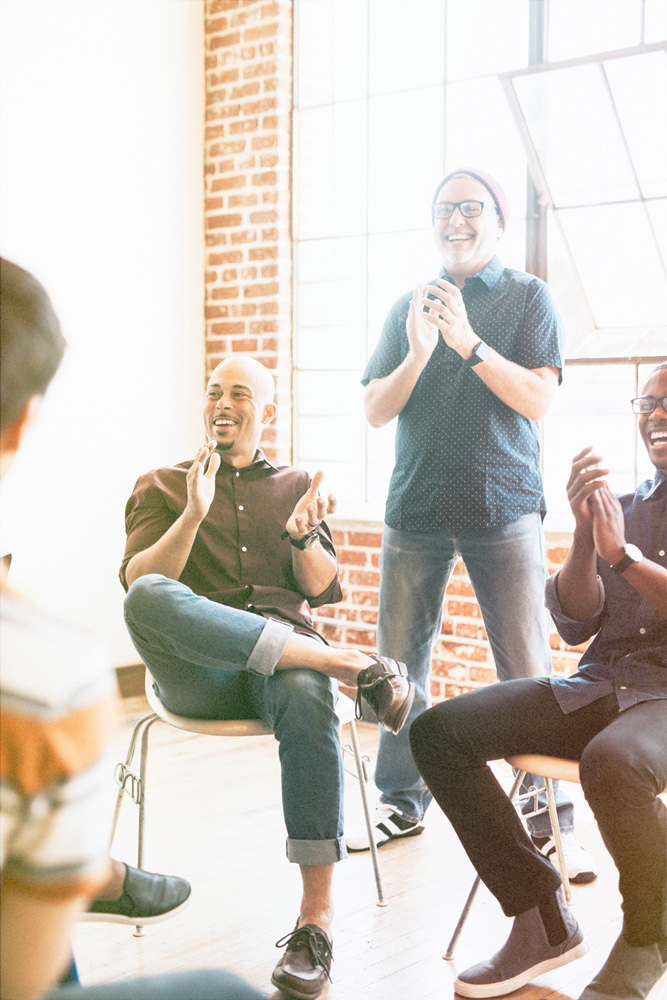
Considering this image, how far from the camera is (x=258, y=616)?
219 centimetres

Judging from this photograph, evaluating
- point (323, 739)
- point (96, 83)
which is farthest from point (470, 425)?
point (96, 83)

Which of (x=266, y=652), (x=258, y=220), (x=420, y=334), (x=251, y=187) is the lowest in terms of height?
(x=266, y=652)

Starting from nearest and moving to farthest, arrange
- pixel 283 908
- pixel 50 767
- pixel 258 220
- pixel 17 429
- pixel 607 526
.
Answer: pixel 50 767, pixel 17 429, pixel 607 526, pixel 283 908, pixel 258 220

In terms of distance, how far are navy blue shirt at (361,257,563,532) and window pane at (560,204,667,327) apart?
1010 millimetres

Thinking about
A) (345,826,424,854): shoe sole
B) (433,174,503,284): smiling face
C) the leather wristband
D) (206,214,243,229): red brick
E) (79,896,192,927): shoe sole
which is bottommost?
(345,826,424,854): shoe sole

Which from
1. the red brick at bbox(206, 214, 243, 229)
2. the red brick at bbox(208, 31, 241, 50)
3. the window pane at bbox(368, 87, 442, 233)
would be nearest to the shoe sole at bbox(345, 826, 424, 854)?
the window pane at bbox(368, 87, 442, 233)

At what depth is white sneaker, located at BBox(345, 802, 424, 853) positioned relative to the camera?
2.85 meters

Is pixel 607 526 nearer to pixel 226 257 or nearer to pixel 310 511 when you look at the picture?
pixel 310 511

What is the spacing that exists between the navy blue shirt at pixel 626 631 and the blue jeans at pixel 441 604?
2.00 ft

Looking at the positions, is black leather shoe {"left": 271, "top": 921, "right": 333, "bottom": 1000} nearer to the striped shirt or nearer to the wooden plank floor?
the wooden plank floor

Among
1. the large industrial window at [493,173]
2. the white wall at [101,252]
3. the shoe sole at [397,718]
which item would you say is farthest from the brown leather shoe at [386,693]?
the white wall at [101,252]

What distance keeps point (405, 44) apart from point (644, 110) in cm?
111

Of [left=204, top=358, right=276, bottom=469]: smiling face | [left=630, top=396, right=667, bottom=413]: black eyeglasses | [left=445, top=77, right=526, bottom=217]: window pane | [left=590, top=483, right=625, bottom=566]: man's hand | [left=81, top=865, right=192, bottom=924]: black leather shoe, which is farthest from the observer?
[left=445, top=77, right=526, bottom=217]: window pane

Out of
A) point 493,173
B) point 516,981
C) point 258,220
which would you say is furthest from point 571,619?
point 258,220
